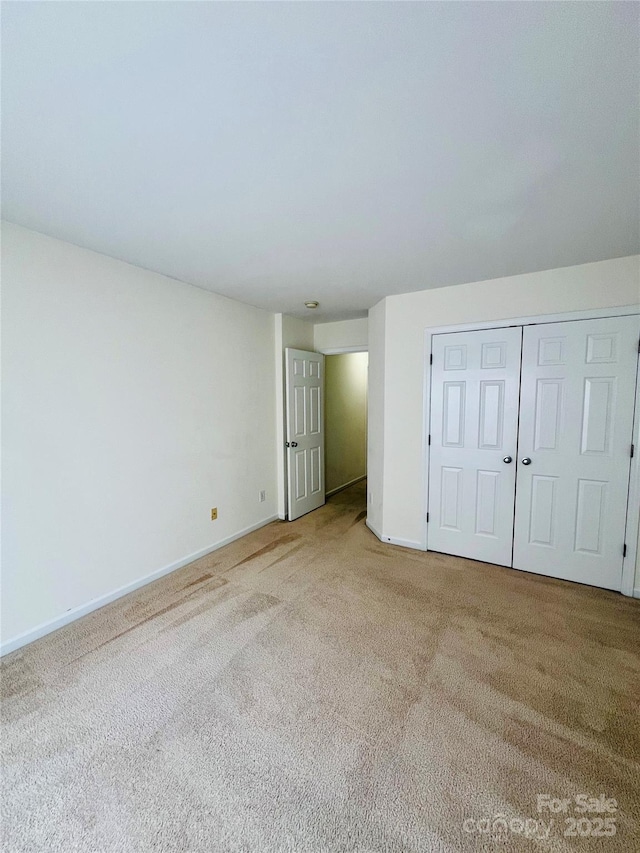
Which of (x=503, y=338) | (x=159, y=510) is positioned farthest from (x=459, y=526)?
(x=159, y=510)

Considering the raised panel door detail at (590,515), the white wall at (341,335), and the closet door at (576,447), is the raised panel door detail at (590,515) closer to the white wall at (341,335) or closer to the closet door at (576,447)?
A: the closet door at (576,447)

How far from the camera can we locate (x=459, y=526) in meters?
3.12

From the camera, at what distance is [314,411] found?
4.39 meters

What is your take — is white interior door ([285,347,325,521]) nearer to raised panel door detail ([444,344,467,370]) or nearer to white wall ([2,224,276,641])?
white wall ([2,224,276,641])

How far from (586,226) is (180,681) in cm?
329

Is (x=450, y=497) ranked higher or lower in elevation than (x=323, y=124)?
lower

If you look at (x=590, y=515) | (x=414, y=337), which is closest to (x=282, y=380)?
(x=414, y=337)

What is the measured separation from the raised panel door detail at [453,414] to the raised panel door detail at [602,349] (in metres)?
0.90

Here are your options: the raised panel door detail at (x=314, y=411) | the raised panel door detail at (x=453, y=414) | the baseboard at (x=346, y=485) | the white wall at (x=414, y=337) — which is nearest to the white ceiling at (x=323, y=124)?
the white wall at (x=414, y=337)

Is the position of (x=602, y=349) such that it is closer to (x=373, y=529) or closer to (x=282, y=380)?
(x=373, y=529)

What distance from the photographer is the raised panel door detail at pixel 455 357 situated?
299cm

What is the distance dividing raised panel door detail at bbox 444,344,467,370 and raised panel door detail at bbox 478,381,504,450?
0.23 meters

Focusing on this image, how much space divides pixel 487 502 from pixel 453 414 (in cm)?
81

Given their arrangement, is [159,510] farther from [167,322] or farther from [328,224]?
[328,224]
